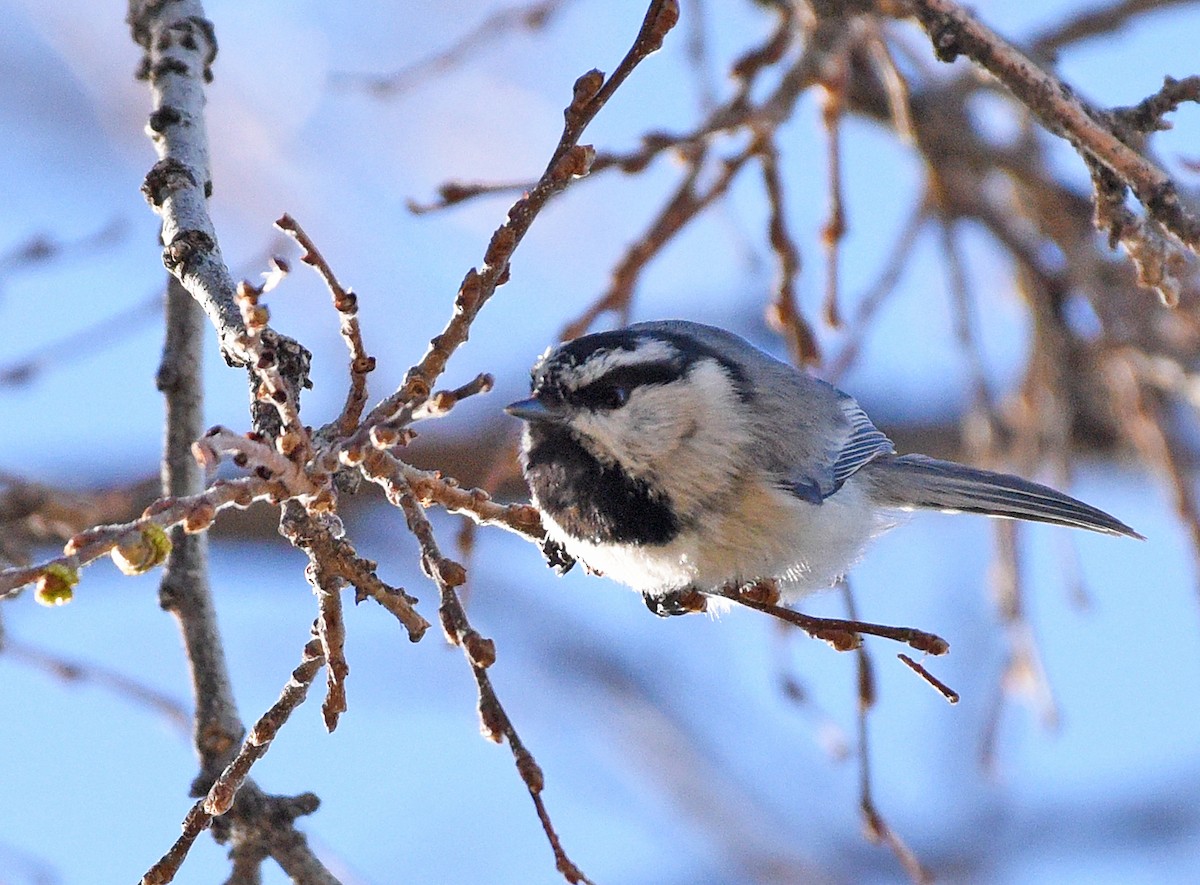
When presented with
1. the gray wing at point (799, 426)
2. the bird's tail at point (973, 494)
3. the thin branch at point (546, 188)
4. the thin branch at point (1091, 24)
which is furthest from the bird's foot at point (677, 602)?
the thin branch at point (1091, 24)

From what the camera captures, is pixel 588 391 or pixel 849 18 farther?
pixel 849 18

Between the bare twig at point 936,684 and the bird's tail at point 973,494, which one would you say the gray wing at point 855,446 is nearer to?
the bird's tail at point 973,494

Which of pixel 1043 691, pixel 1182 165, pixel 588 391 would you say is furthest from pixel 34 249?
pixel 1043 691

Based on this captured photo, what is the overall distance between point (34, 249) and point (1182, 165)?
2.40 m

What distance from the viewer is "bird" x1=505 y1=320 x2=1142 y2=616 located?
8.25 ft

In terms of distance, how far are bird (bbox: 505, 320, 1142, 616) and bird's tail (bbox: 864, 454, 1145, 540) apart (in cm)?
9

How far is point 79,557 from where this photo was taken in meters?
1.19

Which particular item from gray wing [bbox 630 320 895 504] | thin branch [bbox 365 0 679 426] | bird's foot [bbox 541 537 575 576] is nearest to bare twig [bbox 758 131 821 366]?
gray wing [bbox 630 320 895 504]

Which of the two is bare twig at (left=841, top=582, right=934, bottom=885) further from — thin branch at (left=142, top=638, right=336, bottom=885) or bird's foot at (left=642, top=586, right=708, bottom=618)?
thin branch at (left=142, top=638, right=336, bottom=885)

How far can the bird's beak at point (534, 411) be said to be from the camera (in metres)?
2.38

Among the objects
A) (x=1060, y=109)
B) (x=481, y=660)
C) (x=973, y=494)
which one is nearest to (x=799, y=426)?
(x=973, y=494)

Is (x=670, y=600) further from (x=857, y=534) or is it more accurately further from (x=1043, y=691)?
(x=1043, y=691)

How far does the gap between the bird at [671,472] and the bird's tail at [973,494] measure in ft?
0.28

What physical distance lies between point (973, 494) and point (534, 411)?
1182 millimetres
